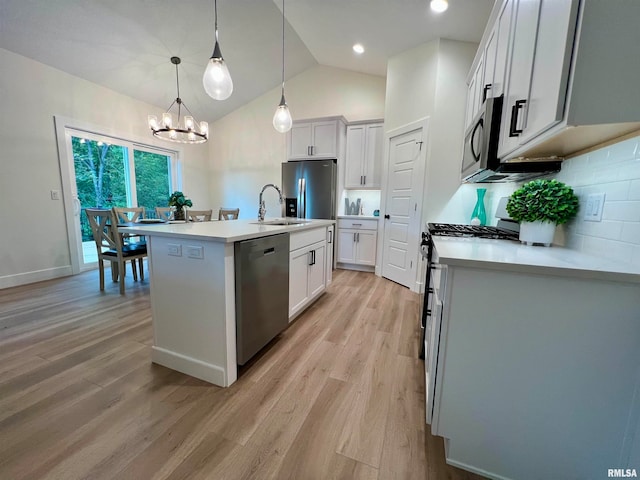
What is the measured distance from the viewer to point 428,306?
5.64 ft

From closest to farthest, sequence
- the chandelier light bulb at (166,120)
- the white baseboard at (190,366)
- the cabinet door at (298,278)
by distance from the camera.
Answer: the white baseboard at (190,366)
the cabinet door at (298,278)
the chandelier light bulb at (166,120)

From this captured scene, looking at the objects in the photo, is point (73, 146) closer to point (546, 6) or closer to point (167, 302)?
point (167, 302)

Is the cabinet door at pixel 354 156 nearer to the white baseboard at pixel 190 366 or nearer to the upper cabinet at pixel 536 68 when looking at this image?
the upper cabinet at pixel 536 68

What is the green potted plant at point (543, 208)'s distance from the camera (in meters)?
1.25

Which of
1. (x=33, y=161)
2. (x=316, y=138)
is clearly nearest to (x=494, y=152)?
(x=316, y=138)

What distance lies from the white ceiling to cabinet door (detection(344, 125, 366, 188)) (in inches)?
38.4

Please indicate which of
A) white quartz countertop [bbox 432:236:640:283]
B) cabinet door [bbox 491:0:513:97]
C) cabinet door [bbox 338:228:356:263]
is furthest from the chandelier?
white quartz countertop [bbox 432:236:640:283]

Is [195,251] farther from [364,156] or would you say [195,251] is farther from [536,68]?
[364,156]

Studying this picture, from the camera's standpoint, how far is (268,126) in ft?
16.9

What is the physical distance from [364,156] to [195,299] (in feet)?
11.5

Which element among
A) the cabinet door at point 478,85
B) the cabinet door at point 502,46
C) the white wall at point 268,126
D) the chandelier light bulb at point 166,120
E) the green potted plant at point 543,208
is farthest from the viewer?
the white wall at point 268,126

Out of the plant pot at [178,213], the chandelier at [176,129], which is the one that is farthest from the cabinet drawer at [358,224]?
the chandelier at [176,129]

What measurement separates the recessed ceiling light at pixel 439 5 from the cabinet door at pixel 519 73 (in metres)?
1.43

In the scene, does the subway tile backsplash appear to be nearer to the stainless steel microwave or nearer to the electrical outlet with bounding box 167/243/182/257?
the stainless steel microwave
